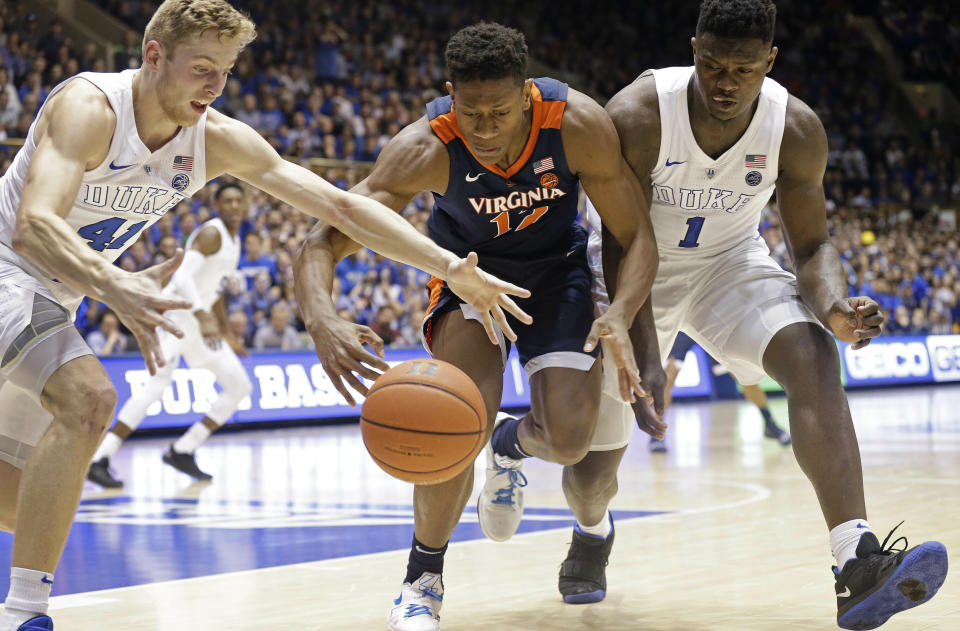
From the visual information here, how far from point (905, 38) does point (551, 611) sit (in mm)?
31903

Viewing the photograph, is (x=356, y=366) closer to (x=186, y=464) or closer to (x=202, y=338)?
(x=186, y=464)

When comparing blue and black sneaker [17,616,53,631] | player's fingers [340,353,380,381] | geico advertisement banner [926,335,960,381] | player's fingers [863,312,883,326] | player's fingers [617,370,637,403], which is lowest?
geico advertisement banner [926,335,960,381]

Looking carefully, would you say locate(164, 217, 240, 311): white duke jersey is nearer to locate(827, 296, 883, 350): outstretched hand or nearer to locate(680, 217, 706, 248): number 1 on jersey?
locate(680, 217, 706, 248): number 1 on jersey

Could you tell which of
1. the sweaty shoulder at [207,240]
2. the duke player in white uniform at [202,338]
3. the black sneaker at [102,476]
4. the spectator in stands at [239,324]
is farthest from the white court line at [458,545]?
the spectator in stands at [239,324]

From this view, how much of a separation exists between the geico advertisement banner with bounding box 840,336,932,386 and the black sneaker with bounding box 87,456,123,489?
13222 millimetres

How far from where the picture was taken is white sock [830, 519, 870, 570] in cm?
405

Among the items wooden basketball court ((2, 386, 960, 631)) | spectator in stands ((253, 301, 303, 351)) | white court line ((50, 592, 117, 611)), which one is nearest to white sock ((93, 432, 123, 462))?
wooden basketball court ((2, 386, 960, 631))

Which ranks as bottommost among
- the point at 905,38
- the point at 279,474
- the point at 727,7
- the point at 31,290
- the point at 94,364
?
the point at 279,474

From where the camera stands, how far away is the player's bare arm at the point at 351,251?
158 inches

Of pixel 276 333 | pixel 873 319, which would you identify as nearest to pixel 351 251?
pixel 873 319

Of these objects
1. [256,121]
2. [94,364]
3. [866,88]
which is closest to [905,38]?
[866,88]

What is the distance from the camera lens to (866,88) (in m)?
31.4

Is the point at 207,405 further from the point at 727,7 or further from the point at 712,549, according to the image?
the point at 727,7

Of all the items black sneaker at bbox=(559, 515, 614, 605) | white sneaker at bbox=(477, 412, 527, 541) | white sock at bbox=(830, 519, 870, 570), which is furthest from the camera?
white sneaker at bbox=(477, 412, 527, 541)
